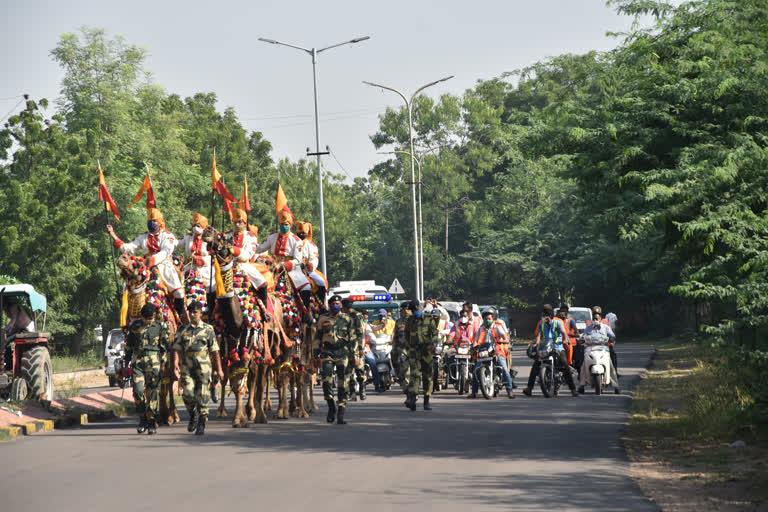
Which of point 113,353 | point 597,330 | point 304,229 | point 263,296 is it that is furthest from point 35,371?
point 113,353

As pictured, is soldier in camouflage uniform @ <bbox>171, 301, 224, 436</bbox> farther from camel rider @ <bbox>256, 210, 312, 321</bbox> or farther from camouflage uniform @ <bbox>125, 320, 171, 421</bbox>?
camel rider @ <bbox>256, 210, 312, 321</bbox>

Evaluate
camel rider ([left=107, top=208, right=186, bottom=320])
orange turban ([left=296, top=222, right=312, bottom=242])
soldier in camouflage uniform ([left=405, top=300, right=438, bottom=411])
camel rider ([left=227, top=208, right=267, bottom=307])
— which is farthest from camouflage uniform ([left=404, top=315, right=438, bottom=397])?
camel rider ([left=107, top=208, right=186, bottom=320])

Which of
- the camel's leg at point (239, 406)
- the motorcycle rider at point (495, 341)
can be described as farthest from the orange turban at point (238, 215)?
the motorcycle rider at point (495, 341)

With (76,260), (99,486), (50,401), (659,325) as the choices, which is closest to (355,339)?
(50,401)

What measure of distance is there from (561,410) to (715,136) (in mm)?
6069

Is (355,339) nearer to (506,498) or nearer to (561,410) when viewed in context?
(561,410)

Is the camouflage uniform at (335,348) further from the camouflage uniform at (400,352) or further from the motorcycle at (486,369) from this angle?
the motorcycle at (486,369)

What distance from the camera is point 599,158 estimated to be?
1628 centimetres

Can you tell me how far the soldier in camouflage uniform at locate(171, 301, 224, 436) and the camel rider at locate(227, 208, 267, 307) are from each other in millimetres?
1286

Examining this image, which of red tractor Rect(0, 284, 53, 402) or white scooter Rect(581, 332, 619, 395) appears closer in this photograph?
red tractor Rect(0, 284, 53, 402)

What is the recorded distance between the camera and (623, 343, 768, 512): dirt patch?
1036 cm

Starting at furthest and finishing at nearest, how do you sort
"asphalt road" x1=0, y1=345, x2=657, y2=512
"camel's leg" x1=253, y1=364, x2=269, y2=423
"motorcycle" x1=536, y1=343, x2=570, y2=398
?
"motorcycle" x1=536, y1=343, x2=570, y2=398, "camel's leg" x1=253, y1=364, x2=269, y2=423, "asphalt road" x1=0, y1=345, x2=657, y2=512

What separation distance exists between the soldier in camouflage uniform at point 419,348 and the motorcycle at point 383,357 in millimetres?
5573

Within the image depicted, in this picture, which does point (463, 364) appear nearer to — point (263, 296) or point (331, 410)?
point (331, 410)
